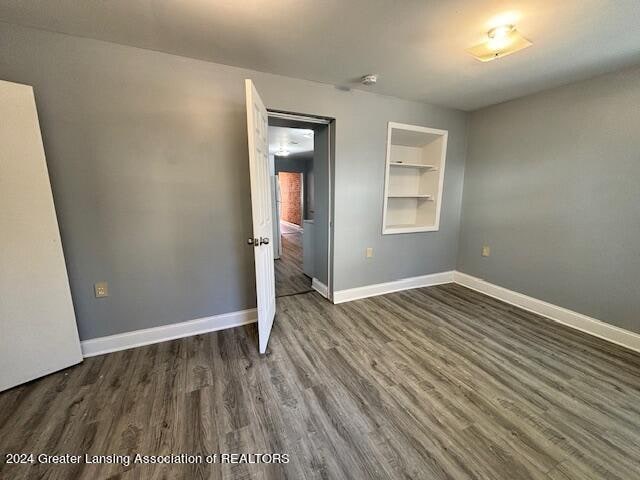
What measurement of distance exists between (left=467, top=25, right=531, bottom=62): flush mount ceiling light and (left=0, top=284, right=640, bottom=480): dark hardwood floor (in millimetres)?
2234

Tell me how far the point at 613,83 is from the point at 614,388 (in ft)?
7.98

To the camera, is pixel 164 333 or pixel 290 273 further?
pixel 290 273

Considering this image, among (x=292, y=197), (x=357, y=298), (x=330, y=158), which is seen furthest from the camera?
(x=292, y=197)

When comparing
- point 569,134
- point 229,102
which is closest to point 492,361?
point 569,134

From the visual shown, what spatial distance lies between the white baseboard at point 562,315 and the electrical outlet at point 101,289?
4.06m

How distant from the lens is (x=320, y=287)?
10.8ft

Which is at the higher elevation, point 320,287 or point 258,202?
point 258,202

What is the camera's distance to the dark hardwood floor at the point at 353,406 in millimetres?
1232

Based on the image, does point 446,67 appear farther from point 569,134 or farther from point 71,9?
point 71,9

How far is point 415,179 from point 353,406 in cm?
307

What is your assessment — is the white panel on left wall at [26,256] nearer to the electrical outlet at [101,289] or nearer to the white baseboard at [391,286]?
the electrical outlet at [101,289]

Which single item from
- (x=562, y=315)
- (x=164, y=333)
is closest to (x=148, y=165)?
(x=164, y=333)

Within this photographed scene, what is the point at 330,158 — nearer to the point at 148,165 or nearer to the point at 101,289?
the point at 148,165

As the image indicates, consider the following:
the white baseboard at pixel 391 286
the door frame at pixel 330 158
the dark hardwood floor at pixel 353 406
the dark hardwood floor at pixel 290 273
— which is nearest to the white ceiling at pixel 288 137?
the door frame at pixel 330 158
